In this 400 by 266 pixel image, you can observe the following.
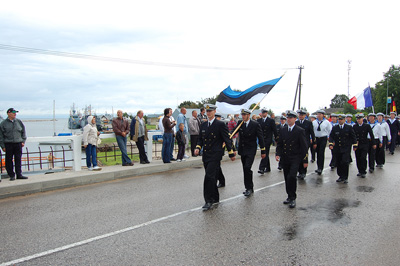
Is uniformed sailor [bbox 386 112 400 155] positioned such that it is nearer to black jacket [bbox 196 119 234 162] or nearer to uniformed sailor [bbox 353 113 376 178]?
uniformed sailor [bbox 353 113 376 178]

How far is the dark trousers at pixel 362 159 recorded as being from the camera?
32.6 feet

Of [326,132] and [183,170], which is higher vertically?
[326,132]

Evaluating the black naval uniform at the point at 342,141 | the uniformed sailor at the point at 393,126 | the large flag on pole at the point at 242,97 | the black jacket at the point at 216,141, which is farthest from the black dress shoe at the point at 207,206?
the uniformed sailor at the point at 393,126

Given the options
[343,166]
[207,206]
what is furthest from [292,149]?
[343,166]

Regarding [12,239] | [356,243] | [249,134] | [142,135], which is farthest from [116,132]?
[356,243]

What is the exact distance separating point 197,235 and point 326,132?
7.54 metres

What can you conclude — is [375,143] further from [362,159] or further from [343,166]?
[343,166]

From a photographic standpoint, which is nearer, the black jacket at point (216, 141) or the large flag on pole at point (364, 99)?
the black jacket at point (216, 141)

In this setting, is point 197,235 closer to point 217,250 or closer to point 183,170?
point 217,250

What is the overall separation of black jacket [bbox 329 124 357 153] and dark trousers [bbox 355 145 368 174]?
0.78 metres

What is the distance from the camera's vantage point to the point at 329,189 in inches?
318

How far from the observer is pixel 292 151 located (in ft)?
22.3

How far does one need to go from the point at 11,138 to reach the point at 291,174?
6987 millimetres

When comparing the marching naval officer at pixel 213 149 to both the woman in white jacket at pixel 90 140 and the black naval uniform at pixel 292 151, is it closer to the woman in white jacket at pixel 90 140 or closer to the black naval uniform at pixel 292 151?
the black naval uniform at pixel 292 151
